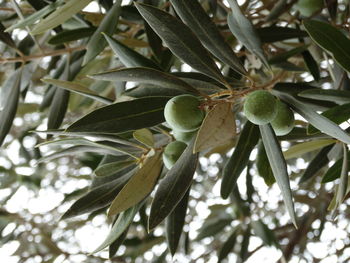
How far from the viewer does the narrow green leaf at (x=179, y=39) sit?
3.29 feet

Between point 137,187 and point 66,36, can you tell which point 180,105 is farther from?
point 66,36

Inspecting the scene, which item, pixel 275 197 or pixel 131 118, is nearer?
pixel 131 118

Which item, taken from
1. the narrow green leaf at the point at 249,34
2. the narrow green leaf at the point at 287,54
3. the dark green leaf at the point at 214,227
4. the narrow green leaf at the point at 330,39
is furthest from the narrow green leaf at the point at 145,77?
the dark green leaf at the point at 214,227

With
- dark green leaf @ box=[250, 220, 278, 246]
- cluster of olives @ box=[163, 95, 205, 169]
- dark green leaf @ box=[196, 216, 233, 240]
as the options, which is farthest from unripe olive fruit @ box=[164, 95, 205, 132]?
dark green leaf @ box=[196, 216, 233, 240]

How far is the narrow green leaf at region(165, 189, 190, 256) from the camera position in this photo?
4.34ft

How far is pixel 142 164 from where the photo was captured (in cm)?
130

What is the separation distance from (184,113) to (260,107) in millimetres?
145

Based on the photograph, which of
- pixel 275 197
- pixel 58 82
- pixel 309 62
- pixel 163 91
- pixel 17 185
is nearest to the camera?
pixel 163 91

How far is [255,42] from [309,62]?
1.34ft

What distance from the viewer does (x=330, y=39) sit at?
1.03 m

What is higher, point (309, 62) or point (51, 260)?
point (309, 62)

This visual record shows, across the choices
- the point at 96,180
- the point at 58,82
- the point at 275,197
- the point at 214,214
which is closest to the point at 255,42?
the point at 58,82

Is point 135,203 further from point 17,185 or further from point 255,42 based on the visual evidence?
point 17,185

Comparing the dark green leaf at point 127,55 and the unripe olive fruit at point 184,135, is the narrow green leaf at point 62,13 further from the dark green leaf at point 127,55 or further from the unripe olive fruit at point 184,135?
the unripe olive fruit at point 184,135
